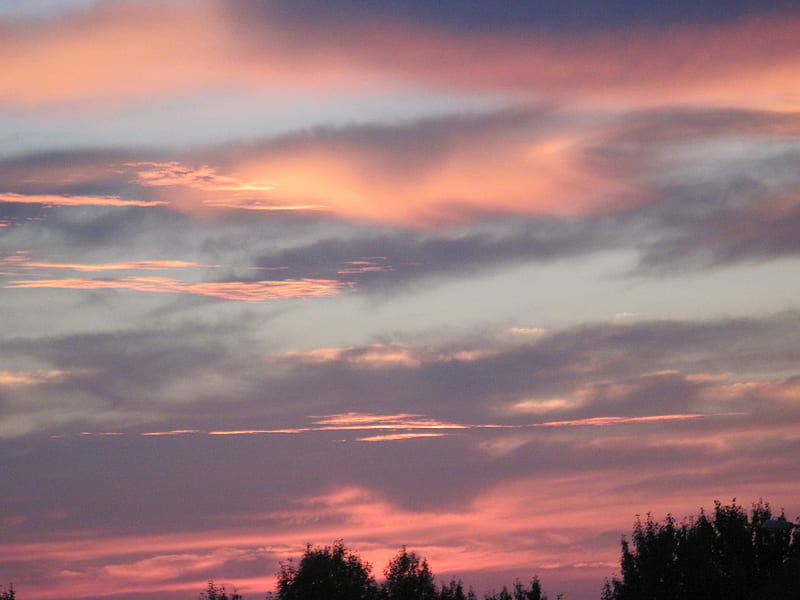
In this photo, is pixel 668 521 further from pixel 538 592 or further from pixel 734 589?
pixel 538 592

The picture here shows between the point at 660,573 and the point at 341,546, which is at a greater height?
the point at 341,546

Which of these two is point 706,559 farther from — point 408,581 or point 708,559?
point 408,581

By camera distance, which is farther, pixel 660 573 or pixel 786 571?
pixel 660 573

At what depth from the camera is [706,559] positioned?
222ft

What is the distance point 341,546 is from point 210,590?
13.4 meters

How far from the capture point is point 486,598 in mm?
90250

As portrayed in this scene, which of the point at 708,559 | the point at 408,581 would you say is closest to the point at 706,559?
the point at 708,559

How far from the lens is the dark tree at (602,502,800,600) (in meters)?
66.8


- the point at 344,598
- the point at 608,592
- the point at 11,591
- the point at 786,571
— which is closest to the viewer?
the point at 786,571

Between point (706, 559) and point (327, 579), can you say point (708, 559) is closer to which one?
point (706, 559)

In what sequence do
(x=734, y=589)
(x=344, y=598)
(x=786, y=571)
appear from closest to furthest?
(x=786, y=571) → (x=734, y=589) → (x=344, y=598)

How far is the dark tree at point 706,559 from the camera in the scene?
6681 centimetres

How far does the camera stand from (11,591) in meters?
85.1

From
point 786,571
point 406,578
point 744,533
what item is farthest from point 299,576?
point 786,571
